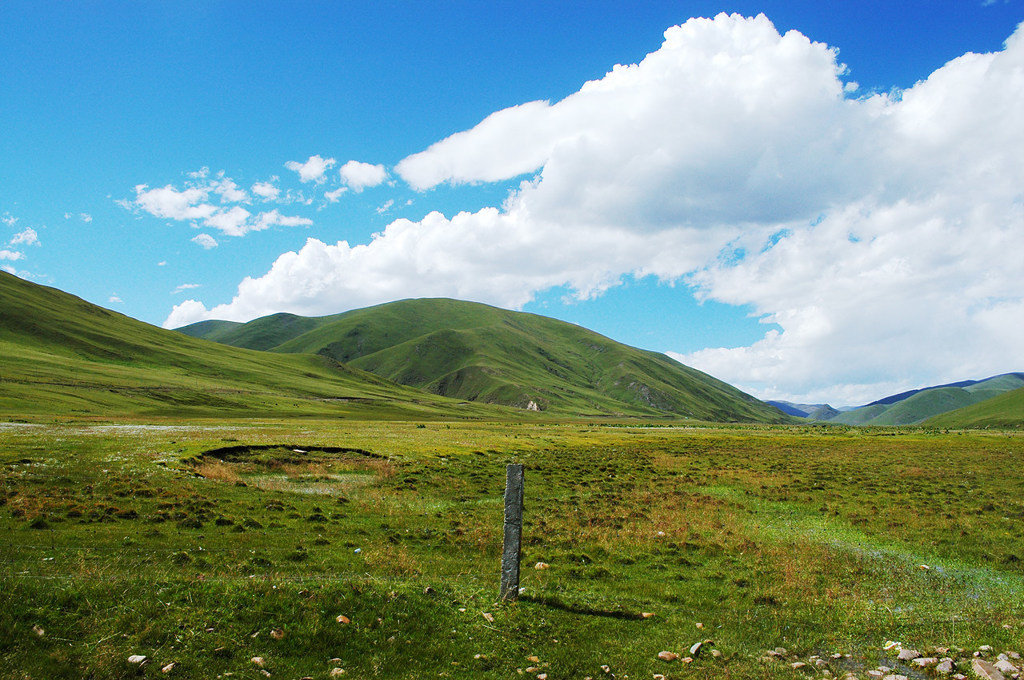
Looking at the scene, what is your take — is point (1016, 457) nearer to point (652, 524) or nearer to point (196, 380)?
point (652, 524)

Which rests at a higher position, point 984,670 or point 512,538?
point 512,538

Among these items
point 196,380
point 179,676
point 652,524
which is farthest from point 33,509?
point 196,380

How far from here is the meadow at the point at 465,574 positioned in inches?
455

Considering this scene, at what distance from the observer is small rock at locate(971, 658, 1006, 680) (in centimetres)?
1122

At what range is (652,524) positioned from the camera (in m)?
27.4

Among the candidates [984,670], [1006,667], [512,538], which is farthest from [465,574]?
[1006,667]

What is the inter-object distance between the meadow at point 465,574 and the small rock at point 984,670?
92 cm

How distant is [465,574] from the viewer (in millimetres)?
17953

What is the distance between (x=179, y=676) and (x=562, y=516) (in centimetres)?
2080

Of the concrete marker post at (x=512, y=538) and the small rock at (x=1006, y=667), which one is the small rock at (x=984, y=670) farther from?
the concrete marker post at (x=512, y=538)

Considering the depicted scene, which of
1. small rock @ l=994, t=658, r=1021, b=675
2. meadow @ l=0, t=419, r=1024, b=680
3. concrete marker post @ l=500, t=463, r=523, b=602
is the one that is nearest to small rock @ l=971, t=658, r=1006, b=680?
small rock @ l=994, t=658, r=1021, b=675

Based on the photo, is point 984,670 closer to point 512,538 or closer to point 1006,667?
point 1006,667

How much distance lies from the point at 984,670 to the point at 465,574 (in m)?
13.6

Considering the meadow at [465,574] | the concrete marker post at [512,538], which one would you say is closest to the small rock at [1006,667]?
the meadow at [465,574]
